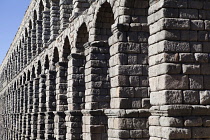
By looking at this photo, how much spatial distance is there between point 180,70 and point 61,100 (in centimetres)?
1025

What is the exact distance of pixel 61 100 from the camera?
18.1 metres

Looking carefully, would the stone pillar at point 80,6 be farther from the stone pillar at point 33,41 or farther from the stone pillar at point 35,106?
the stone pillar at point 33,41

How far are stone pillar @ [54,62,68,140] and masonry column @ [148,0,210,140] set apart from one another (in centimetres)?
959

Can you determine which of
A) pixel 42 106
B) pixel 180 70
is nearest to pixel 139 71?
pixel 180 70

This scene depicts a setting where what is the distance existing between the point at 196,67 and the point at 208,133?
1.45m

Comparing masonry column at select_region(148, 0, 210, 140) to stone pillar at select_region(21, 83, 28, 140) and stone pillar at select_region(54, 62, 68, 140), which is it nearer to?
stone pillar at select_region(54, 62, 68, 140)

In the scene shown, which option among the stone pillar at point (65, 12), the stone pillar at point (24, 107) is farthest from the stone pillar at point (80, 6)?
the stone pillar at point (24, 107)

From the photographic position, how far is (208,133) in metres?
8.52

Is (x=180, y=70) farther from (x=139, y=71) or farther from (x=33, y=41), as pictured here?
(x=33, y=41)

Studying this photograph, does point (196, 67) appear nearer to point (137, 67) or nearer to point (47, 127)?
point (137, 67)

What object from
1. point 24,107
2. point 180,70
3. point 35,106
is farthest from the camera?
point 24,107

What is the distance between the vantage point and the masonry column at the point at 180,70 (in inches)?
331

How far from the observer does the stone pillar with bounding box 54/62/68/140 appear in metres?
18.0

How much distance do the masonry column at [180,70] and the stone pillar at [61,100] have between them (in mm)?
9588
